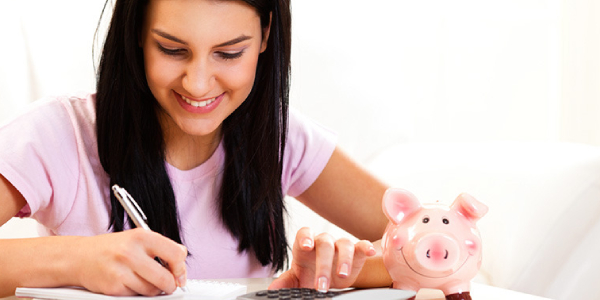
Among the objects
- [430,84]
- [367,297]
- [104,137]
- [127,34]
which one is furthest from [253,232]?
[430,84]

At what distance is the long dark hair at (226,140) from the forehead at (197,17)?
0.04 metres

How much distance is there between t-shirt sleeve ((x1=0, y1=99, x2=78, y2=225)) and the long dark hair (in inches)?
2.2

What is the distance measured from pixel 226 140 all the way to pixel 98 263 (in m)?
0.48

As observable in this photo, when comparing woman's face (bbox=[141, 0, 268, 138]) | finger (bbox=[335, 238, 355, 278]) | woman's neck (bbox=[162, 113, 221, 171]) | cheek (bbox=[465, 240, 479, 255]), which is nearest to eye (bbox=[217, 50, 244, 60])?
woman's face (bbox=[141, 0, 268, 138])

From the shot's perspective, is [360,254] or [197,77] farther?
[197,77]

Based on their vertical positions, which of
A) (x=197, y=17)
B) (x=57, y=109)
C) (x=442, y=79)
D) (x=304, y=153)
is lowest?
(x=442, y=79)

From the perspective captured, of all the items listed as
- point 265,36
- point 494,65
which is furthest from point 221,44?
point 494,65

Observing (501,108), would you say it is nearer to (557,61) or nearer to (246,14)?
(557,61)

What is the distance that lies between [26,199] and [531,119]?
6.29 ft

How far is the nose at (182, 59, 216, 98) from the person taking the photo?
949 mm

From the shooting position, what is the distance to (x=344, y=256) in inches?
31.2

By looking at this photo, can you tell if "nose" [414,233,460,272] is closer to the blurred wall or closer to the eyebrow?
the eyebrow

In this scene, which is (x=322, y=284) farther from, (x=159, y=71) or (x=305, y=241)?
(x=159, y=71)

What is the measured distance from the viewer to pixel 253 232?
1.19 metres
